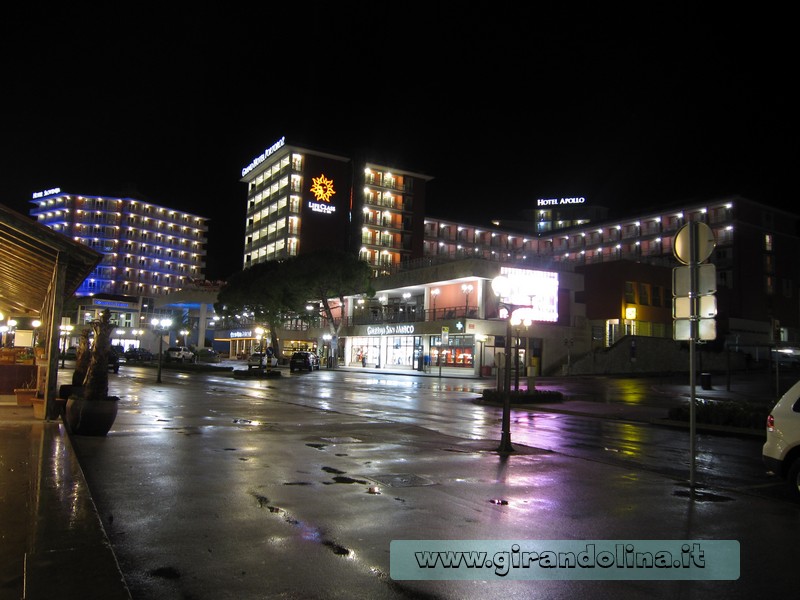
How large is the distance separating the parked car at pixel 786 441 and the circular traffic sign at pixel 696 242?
2207mm

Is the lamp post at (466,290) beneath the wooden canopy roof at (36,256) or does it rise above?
above

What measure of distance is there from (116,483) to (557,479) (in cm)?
633

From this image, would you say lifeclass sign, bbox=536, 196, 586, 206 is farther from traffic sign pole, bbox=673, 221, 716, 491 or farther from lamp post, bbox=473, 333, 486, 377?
traffic sign pole, bbox=673, 221, 716, 491

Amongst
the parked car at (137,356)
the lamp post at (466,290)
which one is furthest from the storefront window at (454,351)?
the parked car at (137,356)

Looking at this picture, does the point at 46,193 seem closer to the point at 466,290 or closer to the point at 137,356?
the point at 137,356

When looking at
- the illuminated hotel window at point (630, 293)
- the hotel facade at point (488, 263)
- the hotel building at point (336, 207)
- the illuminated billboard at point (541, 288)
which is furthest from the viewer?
the hotel building at point (336, 207)

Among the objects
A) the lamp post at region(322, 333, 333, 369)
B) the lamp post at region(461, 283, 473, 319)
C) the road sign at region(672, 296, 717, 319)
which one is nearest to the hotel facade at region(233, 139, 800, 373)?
the lamp post at region(461, 283, 473, 319)

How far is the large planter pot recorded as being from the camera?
1145cm

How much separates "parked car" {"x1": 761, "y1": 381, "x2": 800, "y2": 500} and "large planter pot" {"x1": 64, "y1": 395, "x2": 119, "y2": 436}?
11043 millimetres

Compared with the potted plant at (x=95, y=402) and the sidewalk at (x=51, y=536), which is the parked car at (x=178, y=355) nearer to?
the potted plant at (x=95, y=402)

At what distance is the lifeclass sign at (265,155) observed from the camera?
9428 cm

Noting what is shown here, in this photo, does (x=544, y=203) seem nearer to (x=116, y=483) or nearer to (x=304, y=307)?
(x=304, y=307)
